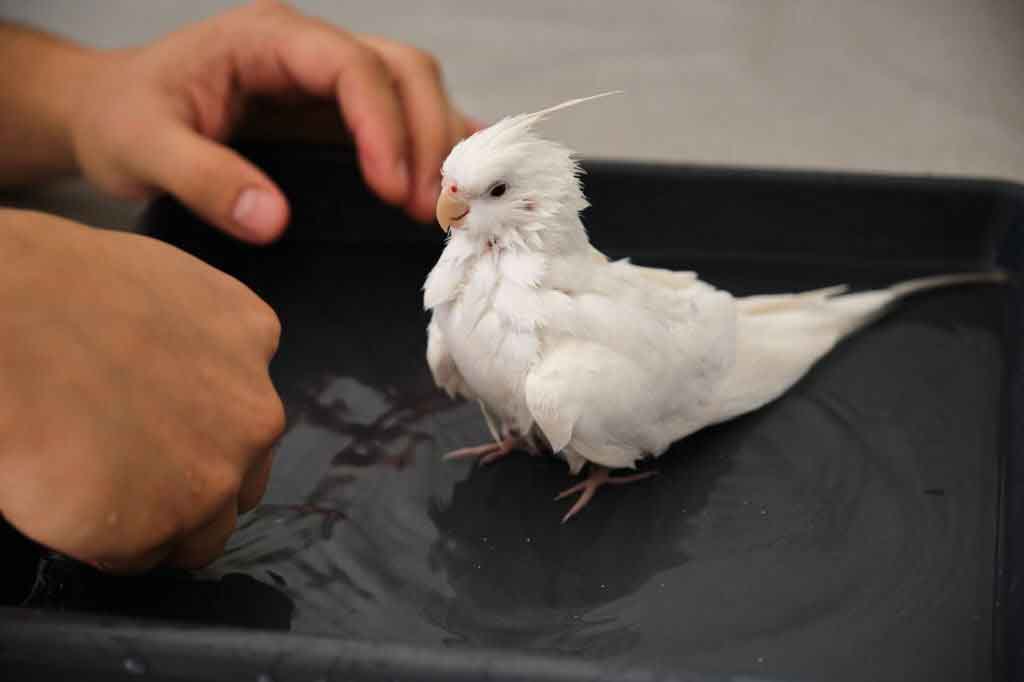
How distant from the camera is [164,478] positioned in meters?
0.47

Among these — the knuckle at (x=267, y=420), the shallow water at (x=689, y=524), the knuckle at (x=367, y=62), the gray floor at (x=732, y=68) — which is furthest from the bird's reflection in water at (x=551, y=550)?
the gray floor at (x=732, y=68)

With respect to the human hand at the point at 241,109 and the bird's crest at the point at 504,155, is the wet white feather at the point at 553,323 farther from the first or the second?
the human hand at the point at 241,109

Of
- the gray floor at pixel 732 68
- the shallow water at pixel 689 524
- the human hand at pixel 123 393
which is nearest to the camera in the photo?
the human hand at pixel 123 393

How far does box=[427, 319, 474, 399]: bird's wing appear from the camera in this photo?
62cm

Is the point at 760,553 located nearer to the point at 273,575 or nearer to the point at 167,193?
the point at 273,575

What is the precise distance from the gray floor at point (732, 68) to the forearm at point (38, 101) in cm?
4

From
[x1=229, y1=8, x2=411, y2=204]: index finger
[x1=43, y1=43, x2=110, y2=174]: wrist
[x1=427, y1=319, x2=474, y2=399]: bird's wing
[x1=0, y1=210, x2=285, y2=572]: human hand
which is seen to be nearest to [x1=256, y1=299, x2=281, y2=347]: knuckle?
[x1=0, y1=210, x2=285, y2=572]: human hand

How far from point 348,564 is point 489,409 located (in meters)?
0.11

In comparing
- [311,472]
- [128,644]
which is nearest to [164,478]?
[128,644]

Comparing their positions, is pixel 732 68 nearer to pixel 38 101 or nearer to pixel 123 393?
pixel 38 101

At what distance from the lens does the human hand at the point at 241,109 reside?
706 mm

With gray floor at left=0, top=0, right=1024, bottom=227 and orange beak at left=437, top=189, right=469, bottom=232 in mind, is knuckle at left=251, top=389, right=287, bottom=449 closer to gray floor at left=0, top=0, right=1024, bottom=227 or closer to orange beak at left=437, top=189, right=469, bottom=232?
orange beak at left=437, top=189, right=469, bottom=232

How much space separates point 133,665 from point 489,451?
24 cm

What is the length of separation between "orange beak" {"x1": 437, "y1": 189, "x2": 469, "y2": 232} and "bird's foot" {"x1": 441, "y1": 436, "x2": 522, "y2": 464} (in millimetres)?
136
